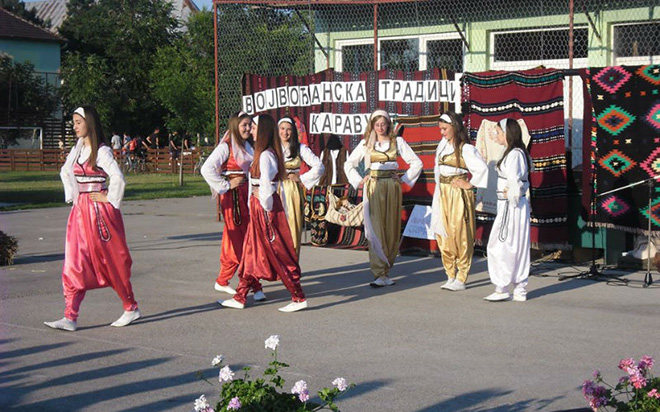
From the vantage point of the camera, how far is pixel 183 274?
11523 mm

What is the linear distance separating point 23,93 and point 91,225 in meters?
43.0

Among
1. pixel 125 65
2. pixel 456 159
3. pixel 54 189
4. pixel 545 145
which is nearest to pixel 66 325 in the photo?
pixel 456 159

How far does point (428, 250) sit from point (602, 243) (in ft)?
7.96

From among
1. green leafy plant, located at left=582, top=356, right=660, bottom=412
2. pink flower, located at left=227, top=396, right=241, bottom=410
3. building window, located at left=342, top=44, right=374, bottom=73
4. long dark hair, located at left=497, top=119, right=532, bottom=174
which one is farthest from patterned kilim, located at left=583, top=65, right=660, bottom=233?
pink flower, located at left=227, top=396, right=241, bottom=410

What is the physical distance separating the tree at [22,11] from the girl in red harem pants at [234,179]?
80029 millimetres

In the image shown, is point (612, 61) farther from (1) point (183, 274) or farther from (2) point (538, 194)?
(1) point (183, 274)

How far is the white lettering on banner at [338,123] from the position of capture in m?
14.0

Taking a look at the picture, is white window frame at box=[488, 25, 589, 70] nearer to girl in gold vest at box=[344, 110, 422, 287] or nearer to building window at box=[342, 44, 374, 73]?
building window at box=[342, 44, 374, 73]

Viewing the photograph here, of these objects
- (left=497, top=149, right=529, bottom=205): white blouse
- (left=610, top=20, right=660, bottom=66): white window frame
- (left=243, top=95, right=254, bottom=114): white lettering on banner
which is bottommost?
(left=497, top=149, right=529, bottom=205): white blouse

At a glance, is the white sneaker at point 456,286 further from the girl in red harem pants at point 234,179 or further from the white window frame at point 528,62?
the white window frame at point 528,62

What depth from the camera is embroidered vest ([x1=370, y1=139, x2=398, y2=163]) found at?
1082 centimetres

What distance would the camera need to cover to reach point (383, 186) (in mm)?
10844

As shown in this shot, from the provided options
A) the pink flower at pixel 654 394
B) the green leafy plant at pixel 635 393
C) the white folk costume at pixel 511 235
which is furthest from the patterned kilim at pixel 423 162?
the pink flower at pixel 654 394

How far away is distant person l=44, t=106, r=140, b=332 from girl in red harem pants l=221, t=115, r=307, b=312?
1246 mm
